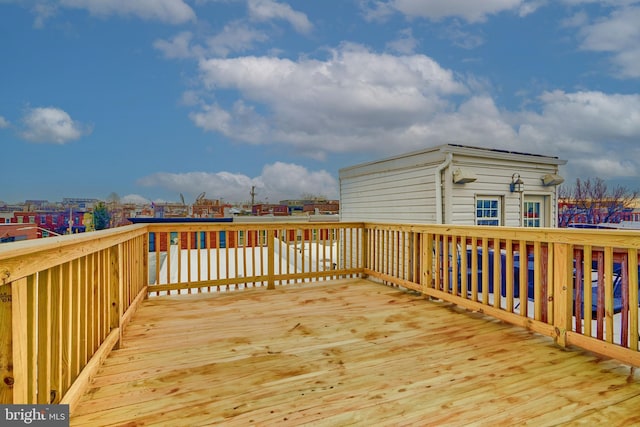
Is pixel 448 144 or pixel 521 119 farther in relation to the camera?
pixel 521 119

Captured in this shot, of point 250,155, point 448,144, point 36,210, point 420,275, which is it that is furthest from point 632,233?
point 250,155

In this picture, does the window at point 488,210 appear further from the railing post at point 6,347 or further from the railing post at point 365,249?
the railing post at point 6,347

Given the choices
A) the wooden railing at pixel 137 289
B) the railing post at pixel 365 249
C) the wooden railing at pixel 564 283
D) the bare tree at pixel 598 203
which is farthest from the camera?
the bare tree at pixel 598 203

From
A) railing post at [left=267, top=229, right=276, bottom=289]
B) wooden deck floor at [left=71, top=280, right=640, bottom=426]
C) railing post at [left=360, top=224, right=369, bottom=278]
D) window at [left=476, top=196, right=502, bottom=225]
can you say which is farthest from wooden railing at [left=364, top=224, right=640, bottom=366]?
window at [left=476, top=196, right=502, bottom=225]

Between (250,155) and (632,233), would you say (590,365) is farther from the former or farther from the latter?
(250,155)

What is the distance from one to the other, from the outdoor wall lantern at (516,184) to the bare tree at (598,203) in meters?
9.90

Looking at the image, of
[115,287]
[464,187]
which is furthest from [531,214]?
[115,287]

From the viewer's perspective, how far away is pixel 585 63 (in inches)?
476

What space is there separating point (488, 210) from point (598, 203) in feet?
38.8

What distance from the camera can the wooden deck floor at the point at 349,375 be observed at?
161 centimetres

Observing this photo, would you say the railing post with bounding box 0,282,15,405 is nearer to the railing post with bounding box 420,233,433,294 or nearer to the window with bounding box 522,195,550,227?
the railing post with bounding box 420,233,433,294

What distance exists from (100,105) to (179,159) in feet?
23.7

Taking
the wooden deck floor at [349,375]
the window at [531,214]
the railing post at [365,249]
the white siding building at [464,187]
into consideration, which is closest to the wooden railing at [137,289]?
the wooden deck floor at [349,375]

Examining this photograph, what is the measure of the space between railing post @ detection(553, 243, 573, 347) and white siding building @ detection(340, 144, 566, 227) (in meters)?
3.88
